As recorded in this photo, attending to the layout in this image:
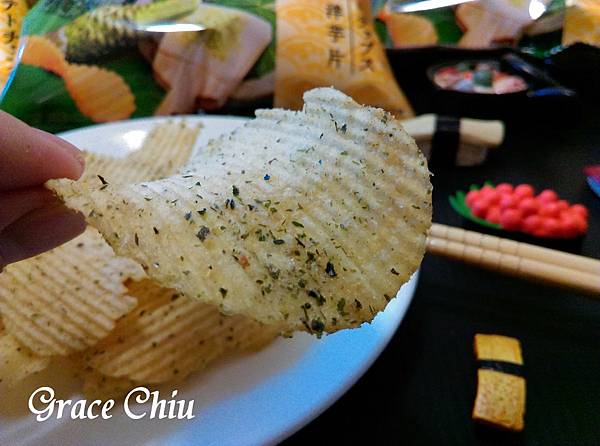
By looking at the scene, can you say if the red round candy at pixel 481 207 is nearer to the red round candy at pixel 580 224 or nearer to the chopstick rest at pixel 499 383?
the red round candy at pixel 580 224

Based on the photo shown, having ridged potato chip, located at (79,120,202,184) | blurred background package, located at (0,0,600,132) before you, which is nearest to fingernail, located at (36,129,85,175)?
ridged potato chip, located at (79,120,202,184)

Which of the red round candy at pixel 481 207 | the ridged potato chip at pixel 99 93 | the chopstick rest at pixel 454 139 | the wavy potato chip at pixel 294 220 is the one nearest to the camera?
the wavy potato chip at pixel 294 220

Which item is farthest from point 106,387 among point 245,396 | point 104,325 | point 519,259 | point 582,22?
point 582,22

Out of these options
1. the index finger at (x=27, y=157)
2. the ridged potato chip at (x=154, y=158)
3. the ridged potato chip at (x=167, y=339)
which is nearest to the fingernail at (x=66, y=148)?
the index finger at (x=27, y=157)

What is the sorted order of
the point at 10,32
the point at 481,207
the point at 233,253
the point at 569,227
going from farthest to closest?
the point at 10,32
the point at 481,207
the point at 569,227
the point at 233,253

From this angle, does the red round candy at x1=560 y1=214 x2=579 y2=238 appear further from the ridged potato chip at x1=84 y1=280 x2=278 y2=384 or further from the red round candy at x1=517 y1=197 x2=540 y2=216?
the ridged potato chip at x1=84 y1=280 x2=278 y2=384

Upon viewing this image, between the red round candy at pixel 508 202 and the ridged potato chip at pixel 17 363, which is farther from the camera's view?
the red round candy at pixel 508 202

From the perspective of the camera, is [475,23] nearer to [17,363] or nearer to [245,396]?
[245,396]
